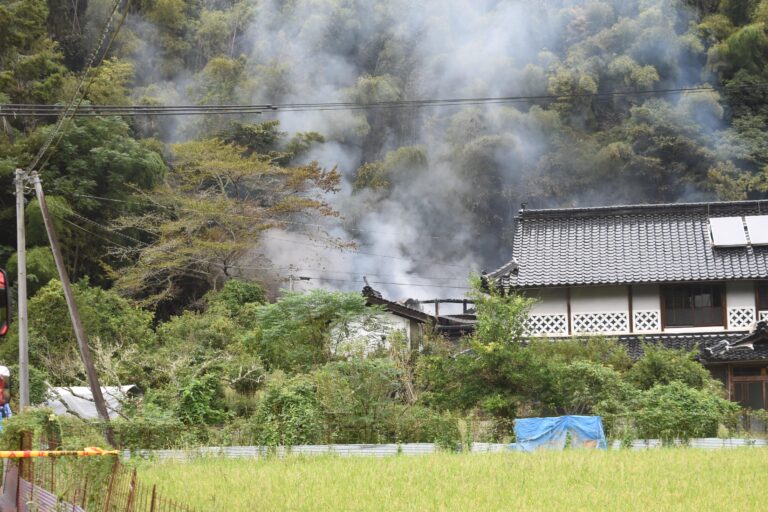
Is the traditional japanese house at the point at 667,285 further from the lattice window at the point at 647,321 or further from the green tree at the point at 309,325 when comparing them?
the green tree at the point at 309,325

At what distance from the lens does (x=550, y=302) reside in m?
26.3

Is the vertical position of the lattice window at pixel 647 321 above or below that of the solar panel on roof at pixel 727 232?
below

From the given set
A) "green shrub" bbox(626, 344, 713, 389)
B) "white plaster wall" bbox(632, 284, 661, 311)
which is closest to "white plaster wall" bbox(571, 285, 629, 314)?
"white plaster wall" bbox(632, 284, 661, 311)

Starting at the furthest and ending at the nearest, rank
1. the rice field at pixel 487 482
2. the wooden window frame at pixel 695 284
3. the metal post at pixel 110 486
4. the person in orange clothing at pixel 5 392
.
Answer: the wooden window frame at pixel 695 284 < the person in orange clothing at pixel 5 392 < the rice field at pixel 487 482 < the metal post at pixel 110 486

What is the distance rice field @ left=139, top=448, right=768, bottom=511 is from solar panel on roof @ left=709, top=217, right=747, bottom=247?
12.5 m

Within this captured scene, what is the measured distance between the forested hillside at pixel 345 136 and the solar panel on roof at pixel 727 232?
13.1 m

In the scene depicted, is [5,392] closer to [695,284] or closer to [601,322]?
[601,322]

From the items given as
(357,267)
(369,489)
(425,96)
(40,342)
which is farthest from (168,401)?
(425,96)

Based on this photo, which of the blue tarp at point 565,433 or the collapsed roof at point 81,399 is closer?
the blue tarp at point 565,433

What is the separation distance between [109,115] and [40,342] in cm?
1402

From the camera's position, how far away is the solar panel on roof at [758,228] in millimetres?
26141

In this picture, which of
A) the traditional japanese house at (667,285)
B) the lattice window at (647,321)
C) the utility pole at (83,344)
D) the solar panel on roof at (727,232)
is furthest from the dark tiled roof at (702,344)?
the utility pole at (83,344)

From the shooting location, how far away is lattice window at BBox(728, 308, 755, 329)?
999 inches

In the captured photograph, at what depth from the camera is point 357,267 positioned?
4469 cm
